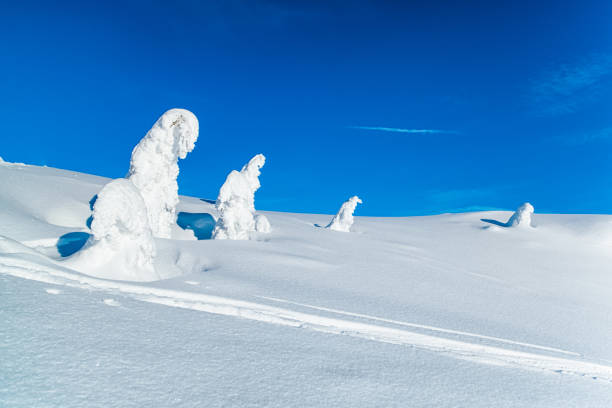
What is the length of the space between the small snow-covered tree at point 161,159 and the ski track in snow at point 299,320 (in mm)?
7533

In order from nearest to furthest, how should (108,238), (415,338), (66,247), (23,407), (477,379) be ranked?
(23,407), (477,379), (415,338), (108,238), (66,247)

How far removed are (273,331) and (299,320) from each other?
2.95 ft

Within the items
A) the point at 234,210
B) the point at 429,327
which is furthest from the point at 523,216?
the point at 429,327

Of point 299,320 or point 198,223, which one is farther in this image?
point 198,223

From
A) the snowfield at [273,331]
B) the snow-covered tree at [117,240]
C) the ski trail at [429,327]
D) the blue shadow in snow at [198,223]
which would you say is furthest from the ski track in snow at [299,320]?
the blue shadow in snow at [198,223]

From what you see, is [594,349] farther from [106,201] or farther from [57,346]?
[106,201]

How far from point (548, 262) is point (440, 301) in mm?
14094

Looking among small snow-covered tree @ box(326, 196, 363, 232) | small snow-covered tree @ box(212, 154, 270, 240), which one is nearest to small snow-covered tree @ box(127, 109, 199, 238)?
small snow-covered tree @ box(212, 154, 270, 240)

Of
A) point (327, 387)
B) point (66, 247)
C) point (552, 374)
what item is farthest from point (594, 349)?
point (66, 247)

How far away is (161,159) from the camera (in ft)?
45.4

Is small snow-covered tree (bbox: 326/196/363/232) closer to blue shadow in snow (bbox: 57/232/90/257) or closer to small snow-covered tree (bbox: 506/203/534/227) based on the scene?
blue shadow in snow (bbox: 57/232/90/257)

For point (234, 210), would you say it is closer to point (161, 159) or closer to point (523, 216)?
point (161, 159)

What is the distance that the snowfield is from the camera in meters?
3.51

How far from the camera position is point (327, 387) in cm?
393
